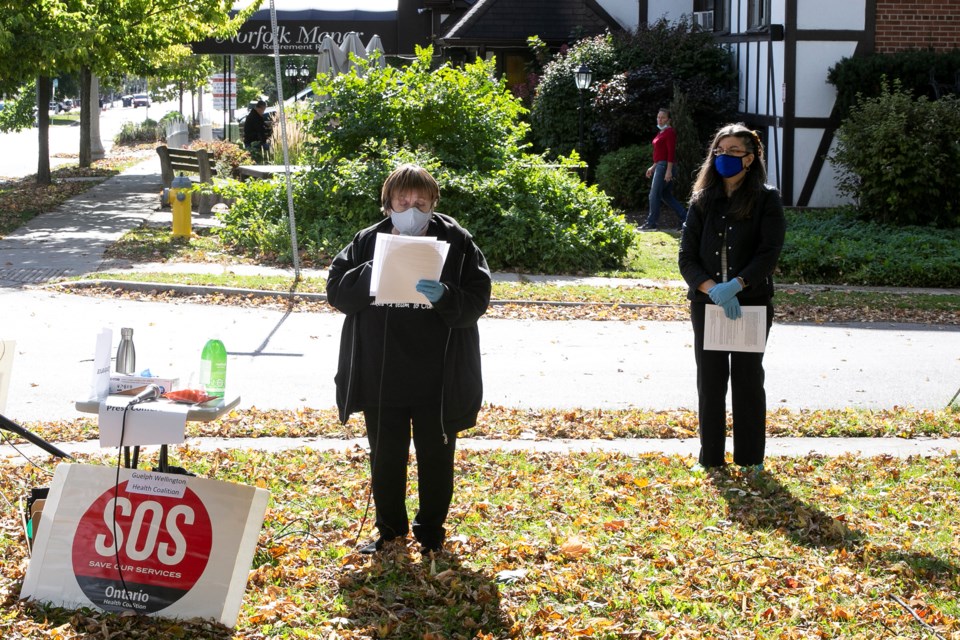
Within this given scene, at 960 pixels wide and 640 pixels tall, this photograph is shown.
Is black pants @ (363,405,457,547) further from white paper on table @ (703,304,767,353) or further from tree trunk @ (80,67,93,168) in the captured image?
tree trunk @ (80,67,93,168)

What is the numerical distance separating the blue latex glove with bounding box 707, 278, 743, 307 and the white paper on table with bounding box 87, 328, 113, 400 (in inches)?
116

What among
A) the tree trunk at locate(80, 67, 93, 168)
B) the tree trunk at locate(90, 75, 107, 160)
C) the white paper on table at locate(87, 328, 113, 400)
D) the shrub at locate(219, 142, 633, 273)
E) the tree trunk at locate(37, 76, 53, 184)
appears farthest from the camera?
the tree trunk at locate(90, 75, 107, 160)

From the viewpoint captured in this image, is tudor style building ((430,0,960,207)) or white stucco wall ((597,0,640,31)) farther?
white stucco wall ((597,0,640,31))

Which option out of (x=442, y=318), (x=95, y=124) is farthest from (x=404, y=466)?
(x=95, y=124)

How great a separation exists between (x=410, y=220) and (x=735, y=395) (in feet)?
7.81

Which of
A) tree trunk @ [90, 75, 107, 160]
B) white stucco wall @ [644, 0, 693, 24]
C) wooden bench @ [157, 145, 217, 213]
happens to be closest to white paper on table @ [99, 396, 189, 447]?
wooden bench @ [157, 145, 217, 213]

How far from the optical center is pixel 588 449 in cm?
725

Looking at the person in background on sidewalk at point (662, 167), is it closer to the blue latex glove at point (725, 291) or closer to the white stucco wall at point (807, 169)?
the white stucco wall at point (807, 169)

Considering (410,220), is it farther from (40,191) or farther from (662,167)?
(40,191)

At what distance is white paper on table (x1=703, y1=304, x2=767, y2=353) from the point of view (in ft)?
19.8

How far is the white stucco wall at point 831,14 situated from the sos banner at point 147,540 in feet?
57.5

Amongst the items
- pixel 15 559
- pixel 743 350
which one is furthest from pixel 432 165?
pixel 15 559

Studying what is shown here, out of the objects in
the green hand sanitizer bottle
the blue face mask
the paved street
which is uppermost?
the blue face mask

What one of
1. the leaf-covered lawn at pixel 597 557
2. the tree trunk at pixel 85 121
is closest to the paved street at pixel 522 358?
the leaf-covered lawn at pixel 597 557
